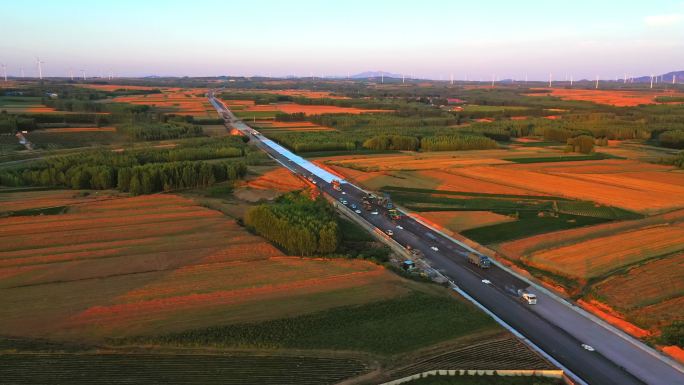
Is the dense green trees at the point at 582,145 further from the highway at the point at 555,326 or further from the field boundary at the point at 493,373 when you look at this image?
the field boundary at the point at 493,373

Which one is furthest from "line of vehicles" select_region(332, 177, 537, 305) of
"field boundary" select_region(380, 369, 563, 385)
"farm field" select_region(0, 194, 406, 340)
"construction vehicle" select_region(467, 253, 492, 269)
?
"field boundary" select_region(380, 369, 563, 385)

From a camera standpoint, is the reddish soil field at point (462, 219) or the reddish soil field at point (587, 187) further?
the reddish soil field at point (587, 187)

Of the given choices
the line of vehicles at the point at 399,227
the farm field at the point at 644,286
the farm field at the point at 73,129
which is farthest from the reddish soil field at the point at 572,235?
the farm field at the point at 73,129

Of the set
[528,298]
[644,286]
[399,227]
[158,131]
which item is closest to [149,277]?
[399,227]

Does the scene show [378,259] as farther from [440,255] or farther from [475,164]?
[475,164]

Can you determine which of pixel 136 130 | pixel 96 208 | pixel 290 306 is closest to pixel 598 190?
pixel 290 306

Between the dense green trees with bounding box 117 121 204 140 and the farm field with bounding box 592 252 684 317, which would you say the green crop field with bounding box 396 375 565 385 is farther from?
the dense green trees with bounding box 117 121 204 140

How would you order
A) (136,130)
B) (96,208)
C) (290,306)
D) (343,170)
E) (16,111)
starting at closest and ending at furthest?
(290,306)
(96,208)
(343,170)
(136,130)
(16,111)
